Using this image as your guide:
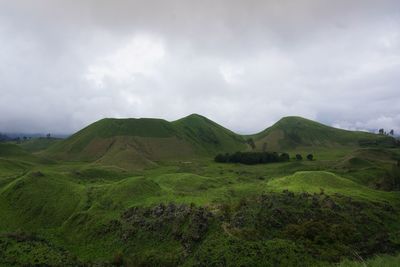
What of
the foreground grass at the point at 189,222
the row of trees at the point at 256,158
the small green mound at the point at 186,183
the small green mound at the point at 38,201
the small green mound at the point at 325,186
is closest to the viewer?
the foreground grass at the point at 189,222

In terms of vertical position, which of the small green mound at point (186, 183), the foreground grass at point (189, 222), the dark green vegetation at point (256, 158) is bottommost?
the foreground grass at point (189, 222)

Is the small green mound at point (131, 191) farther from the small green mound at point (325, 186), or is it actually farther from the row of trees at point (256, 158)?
the row of trees at point (256, 158)

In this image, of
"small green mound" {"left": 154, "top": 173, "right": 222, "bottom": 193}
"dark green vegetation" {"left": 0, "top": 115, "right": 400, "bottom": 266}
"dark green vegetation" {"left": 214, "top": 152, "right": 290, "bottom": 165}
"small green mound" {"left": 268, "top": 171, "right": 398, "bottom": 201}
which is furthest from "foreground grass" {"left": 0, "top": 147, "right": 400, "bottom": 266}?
"dark green vegetation" {"left": 214, "top": 152, "right": 290, "bottom": 165}

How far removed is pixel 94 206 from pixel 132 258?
2258cm

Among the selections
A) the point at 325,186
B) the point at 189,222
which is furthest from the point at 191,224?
the point at 325,186

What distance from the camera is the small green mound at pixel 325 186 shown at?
82188mm

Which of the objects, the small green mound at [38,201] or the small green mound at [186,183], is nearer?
the small green mound at [38,201]

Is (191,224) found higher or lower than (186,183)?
lower

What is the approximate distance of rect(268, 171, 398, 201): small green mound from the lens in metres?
82.2

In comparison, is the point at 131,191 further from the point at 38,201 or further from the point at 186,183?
the point at 38,201

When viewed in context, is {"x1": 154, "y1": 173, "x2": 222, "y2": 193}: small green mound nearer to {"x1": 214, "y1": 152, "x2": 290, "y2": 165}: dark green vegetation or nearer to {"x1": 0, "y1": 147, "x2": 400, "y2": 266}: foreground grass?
{"x1": 0, "y1": 147, "x2": 400, "y2": 266}: foreground grass

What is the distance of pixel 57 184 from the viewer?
289ft

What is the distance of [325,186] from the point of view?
8894 cm

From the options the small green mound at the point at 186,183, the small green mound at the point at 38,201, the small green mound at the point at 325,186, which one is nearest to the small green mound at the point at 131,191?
the small green mound at the point at 186,183
